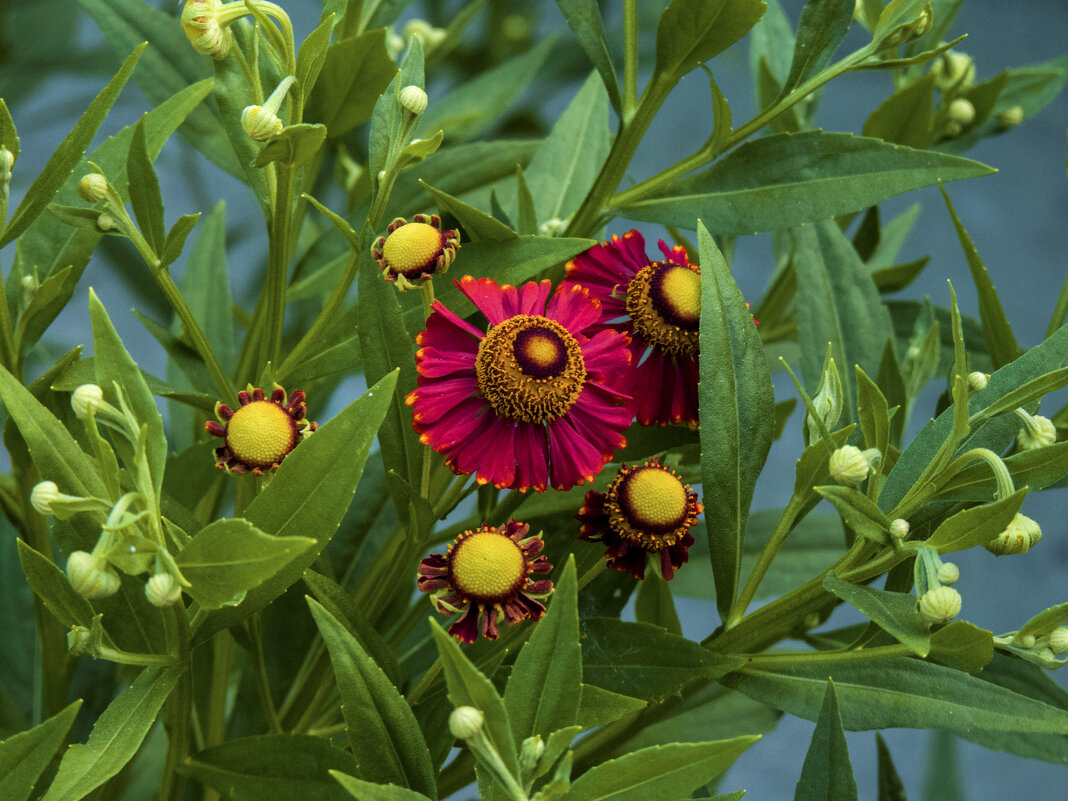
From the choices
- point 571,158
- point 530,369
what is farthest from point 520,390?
point 571,158

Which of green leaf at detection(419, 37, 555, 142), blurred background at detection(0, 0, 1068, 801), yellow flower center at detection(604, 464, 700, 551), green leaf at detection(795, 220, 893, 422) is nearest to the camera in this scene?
yellow flower center at detection(604, 464, 700, 551)

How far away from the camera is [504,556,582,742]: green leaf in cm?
31

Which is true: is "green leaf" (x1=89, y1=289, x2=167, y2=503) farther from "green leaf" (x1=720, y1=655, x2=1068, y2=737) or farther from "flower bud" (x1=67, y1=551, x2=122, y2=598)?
"green leaf" (x1=720, y1=655, x2=1068, y2=737)

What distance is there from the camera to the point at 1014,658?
0.46m

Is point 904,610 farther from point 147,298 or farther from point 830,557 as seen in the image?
point 147,298

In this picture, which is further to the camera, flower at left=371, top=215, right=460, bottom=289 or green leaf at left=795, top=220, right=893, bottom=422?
green leaf at left=795, top=220, right=893, bottom=422

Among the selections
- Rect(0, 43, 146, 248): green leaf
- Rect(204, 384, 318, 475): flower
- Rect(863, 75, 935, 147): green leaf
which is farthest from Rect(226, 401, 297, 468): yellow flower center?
Rect(863, 75, 935, 147): green leaf

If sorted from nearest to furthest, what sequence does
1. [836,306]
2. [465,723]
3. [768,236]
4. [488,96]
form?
[465,723]
[836,306]
[488,96]
[768,236]

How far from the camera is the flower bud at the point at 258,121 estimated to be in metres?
0.35

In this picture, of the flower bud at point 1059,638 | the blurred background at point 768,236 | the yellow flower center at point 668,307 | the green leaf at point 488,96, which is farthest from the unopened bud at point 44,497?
the blurred background at point 768,236

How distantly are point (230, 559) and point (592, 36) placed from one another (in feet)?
0.85

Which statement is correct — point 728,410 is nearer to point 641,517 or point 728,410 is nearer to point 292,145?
point 641,517

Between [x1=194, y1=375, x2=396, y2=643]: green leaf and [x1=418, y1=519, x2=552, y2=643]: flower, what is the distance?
0.04 metres

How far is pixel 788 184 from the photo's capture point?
17.2 inches
